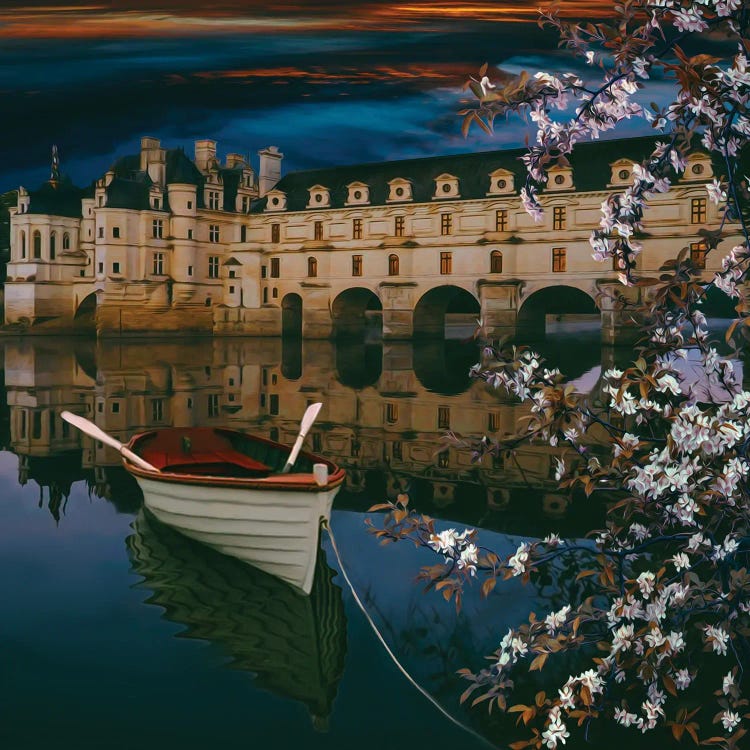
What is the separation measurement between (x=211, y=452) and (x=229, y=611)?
216 cm

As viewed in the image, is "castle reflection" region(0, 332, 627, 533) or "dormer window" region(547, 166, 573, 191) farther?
"dormer window" region(547, 166, 573, 191)

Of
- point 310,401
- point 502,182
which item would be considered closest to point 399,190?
point 502,182

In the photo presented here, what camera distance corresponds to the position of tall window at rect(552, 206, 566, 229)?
17016mm

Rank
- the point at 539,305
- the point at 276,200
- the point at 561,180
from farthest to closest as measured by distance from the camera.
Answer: the point at 276,200 → the point at 539,305 → the point at 561,180

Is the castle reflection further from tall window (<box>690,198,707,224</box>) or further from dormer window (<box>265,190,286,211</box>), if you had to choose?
dormer window (<box>265,190,286,211</box>)

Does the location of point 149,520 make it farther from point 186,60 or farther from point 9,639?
point 186,60

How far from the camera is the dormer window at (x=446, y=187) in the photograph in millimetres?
18406

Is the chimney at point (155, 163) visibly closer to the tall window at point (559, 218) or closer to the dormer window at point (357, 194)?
the dormer window at point (357, 194)

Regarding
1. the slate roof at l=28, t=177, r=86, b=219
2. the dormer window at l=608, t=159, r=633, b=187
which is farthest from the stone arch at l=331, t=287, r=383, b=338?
the slate roof at l=28, t=177, r=86, b=219

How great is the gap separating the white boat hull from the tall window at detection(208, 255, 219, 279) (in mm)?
14602

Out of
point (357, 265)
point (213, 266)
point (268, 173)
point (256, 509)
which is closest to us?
point (256, 509)

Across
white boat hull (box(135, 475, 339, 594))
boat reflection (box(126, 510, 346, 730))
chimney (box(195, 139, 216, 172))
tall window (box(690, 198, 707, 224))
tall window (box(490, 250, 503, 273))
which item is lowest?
boat reflection (box(126, 510, 346, 730))

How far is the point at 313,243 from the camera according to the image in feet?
64.0

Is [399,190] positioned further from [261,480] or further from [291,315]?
[261,480]
